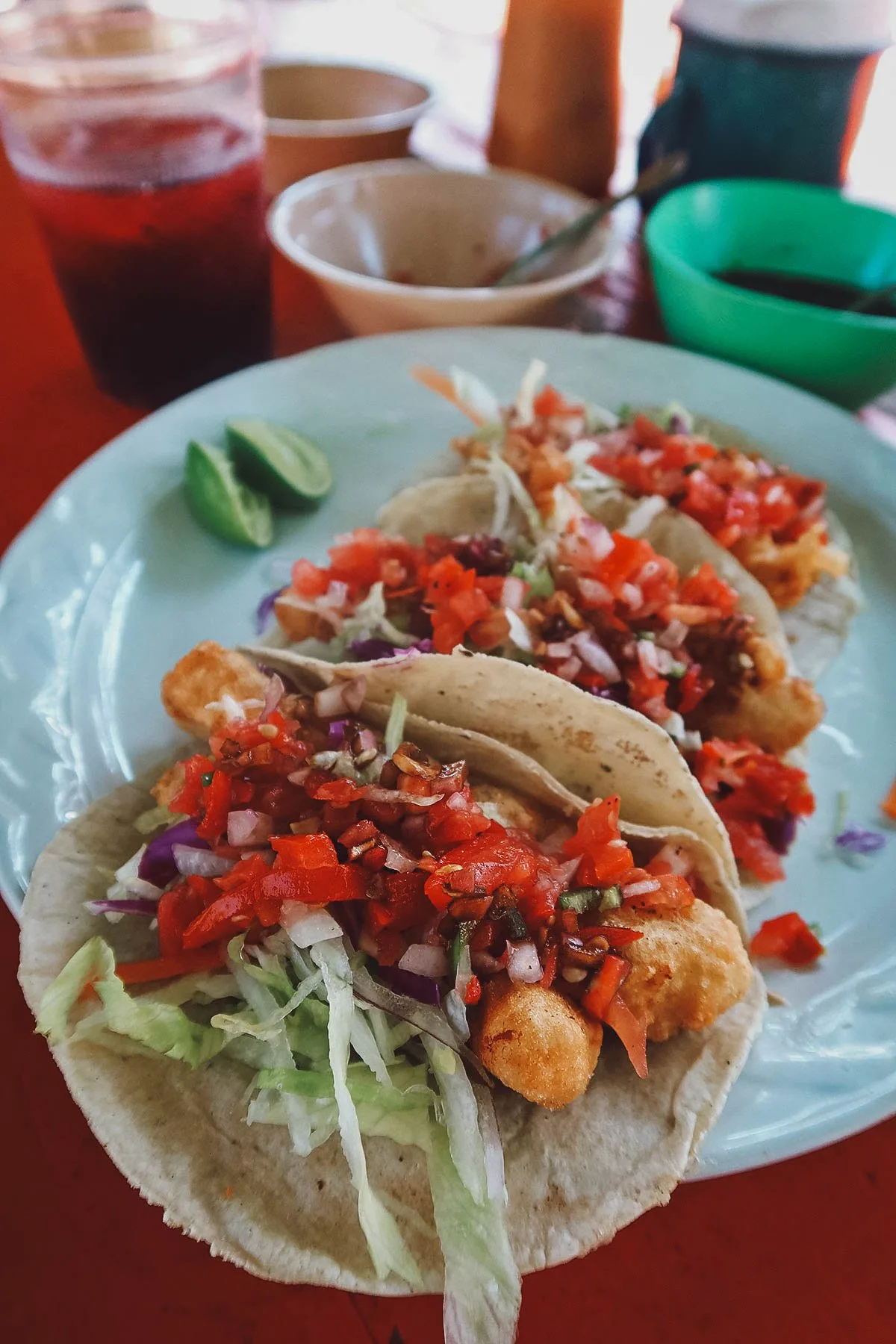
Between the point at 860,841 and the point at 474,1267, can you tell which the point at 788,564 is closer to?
the point at 860,841

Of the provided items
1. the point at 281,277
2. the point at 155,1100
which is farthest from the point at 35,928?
the point at 281,277

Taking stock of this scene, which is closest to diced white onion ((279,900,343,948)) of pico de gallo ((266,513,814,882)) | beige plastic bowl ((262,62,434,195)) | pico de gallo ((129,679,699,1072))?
pico de gallo ((129,679,699,1072))

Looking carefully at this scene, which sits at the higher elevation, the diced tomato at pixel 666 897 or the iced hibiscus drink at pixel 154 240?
the iced hibiscus drink at pixel 154 240

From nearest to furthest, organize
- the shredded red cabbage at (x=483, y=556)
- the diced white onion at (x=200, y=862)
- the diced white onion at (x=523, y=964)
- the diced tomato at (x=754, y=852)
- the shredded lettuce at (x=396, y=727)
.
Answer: the diced white onion at (x=523, y=964), the diced white onion at (x=200, y=862), the shredded lettuce at (x=396, y=727), the diced tomato at (x=754, y=852), the shredded red cabbage at (x=483, y=556)

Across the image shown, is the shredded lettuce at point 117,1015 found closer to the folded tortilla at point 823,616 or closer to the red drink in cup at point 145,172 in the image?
the folded tortilla at point 823,616

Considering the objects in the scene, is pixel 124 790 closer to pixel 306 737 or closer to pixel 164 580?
pixel 306 737

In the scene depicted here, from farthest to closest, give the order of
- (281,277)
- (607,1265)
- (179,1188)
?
(281,277) < (607,1265) < (179,1188)

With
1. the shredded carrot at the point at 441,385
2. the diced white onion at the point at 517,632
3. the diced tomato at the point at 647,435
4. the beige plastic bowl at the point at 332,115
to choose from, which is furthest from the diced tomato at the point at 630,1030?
the beige plastic bowl at the point at 332,115
